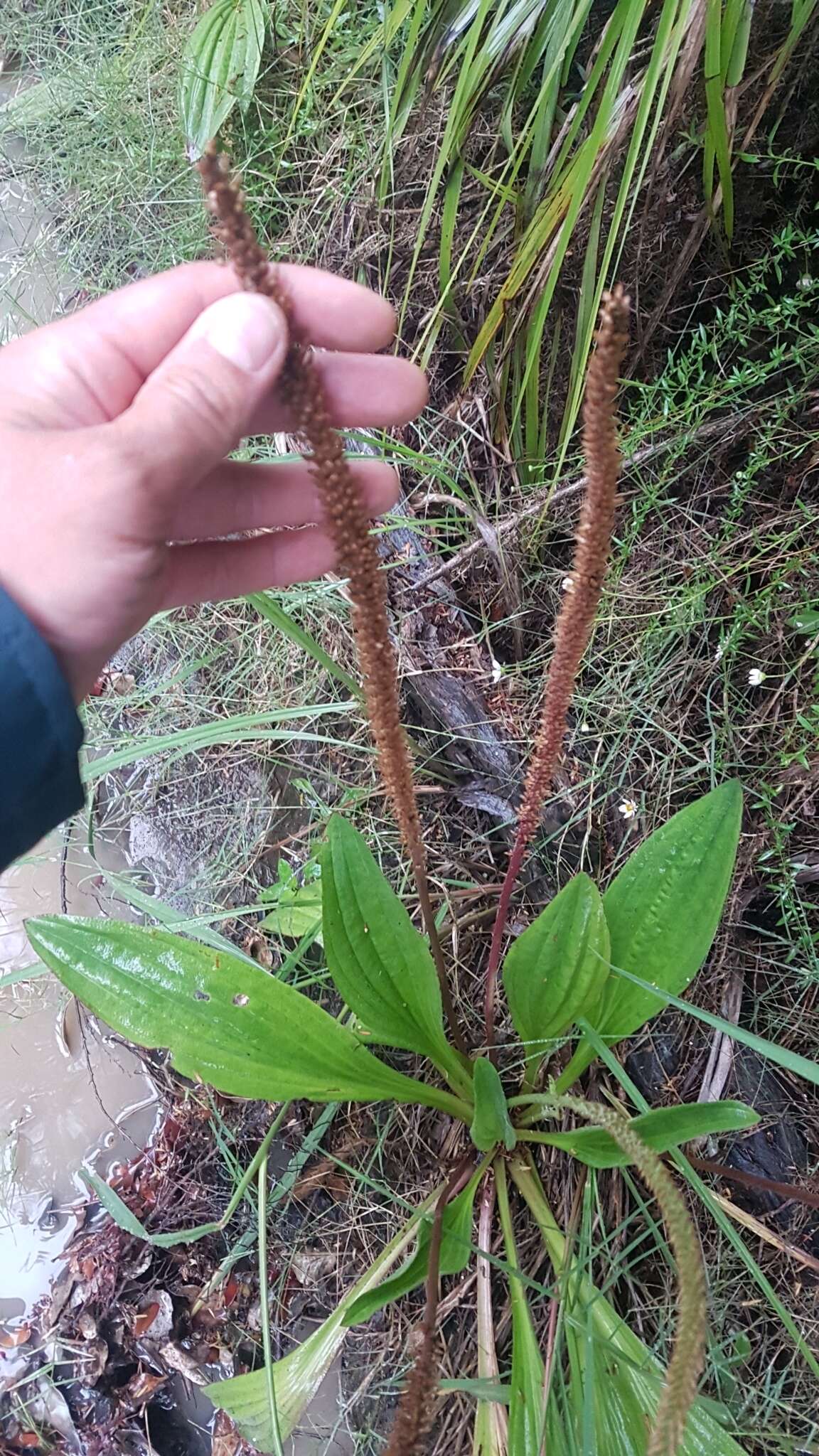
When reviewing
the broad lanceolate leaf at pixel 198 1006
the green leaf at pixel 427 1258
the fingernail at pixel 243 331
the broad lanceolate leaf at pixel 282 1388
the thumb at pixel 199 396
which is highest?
the fingernail at pixel 243 331

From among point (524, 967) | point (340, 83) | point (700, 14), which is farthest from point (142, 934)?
point (340, 83)

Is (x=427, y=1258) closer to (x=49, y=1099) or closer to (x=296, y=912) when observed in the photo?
(x=296, y=912)

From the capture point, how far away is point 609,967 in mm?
1322

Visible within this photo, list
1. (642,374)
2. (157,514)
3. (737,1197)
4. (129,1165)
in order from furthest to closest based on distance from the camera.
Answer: (129,1165), (642,374), (737,1197), (157,514)

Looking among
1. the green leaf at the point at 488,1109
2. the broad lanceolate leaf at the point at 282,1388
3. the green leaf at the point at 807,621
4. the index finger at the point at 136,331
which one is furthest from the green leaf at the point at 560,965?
the index finger at the point at 136,331

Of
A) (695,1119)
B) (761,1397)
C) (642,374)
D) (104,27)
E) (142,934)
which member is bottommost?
(761,1397)

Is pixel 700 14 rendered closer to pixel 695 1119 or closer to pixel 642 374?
pixel 642 374

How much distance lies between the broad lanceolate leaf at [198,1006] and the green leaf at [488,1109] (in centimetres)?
26

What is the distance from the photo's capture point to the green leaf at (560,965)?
131cm

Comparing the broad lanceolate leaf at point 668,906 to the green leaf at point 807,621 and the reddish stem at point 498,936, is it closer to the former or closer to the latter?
the reddish stem at point 498,936

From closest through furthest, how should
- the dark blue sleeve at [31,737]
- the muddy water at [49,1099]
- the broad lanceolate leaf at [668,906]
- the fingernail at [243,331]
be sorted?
the fingernail at [243,331]
the dark blue sleeve at [31,737]
the broad lanceolate leaf at [668,906]
the muddy water at [49,1099]

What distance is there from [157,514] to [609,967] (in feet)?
3.01

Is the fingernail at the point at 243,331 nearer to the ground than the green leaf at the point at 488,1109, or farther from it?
farther from it

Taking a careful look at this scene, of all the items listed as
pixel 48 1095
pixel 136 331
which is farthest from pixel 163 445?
pixel 48 1095
